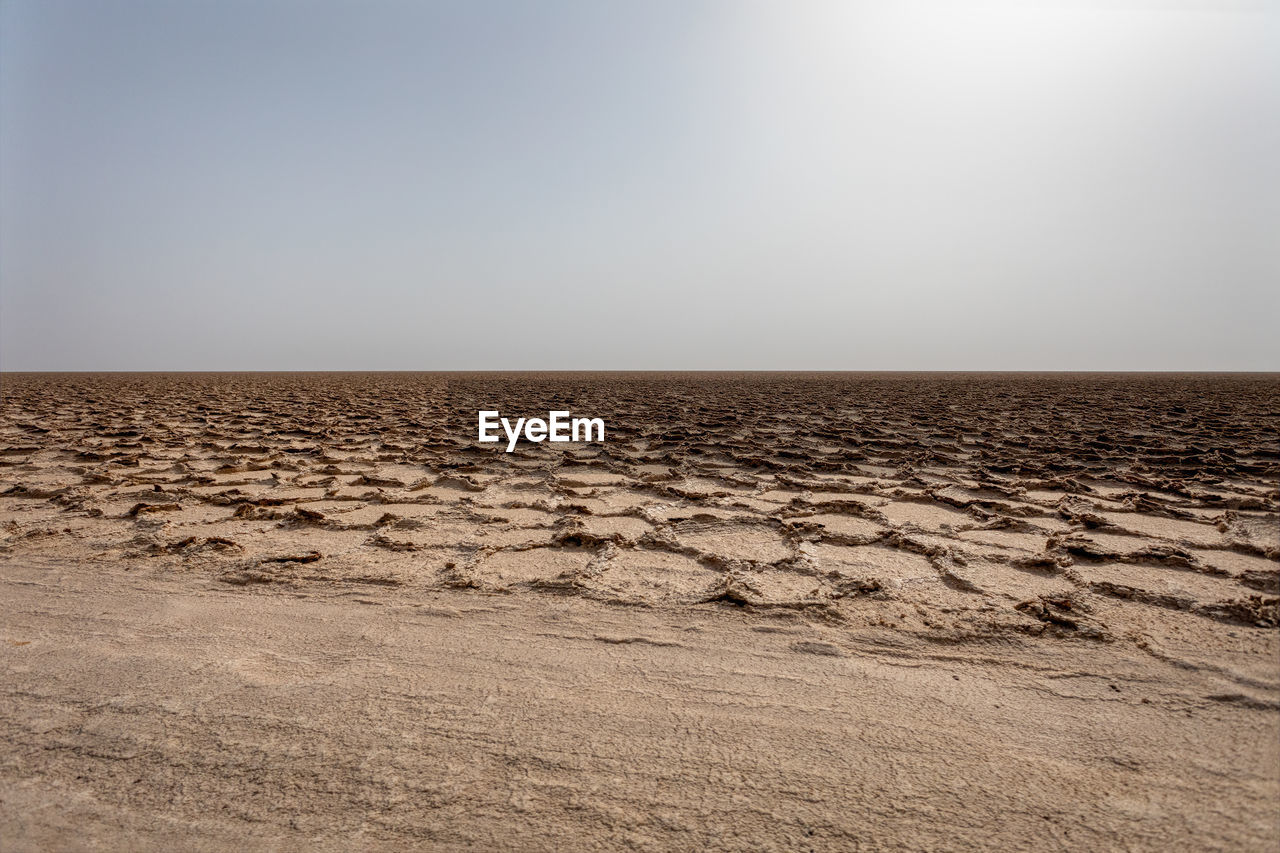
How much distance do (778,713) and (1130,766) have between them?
2.27ft

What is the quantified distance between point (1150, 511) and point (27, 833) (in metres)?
4.28

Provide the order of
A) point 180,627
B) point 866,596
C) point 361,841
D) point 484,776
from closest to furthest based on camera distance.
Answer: point 361,841 < point 484,776 < point 180,627 < point 866,596


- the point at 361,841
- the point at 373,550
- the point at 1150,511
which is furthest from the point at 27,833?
the point at 1150,511

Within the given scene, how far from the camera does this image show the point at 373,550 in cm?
271

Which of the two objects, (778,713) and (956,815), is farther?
(778,713)

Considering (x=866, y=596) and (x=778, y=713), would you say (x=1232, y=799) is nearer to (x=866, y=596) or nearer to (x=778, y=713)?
(x=778, y=713)

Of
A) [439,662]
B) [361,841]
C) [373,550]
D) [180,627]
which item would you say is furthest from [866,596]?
[180,627]

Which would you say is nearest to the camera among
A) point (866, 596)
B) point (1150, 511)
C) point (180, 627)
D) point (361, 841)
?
point (361, 841)

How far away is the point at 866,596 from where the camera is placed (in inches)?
85.8

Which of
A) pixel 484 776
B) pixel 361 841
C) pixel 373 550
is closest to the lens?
pixel 361 841

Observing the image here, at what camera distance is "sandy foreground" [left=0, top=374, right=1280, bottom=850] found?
3.83 ft

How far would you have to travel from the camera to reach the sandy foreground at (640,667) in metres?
1.17

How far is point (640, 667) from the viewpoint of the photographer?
1709 millimetres

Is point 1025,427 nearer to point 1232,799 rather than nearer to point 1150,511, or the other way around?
point 1150,511
